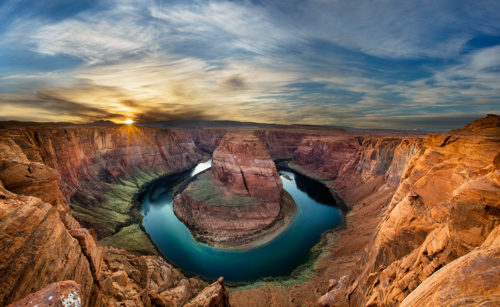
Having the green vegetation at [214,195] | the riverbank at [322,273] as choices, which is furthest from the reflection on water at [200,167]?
the riverbank at [322,273]

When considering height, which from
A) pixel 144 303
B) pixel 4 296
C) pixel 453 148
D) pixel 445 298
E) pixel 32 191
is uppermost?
pixel 453 148

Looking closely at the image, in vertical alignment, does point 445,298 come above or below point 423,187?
below

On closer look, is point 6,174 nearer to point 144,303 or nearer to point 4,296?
point 4,296

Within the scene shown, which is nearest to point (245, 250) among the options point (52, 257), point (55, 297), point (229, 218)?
point (229, 218)

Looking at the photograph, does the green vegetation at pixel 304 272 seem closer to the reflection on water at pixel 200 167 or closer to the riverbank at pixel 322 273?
the riverbank at pixel 322 273

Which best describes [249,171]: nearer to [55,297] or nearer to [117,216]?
[117,216]

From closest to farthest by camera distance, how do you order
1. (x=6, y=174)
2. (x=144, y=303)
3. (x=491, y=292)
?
(x=491, y=292) < (x=6, y=174) < (x=144, y=303)

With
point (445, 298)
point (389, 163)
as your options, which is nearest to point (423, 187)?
point (445, 298)

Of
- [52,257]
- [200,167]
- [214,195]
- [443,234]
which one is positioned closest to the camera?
[52,257]
